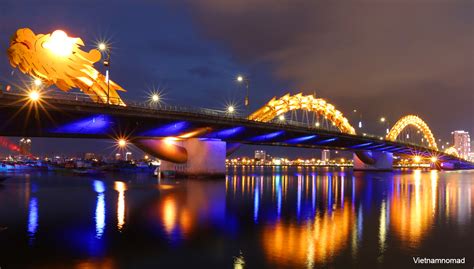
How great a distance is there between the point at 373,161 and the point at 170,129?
97880 mm

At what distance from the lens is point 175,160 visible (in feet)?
237

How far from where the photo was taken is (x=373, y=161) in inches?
5650

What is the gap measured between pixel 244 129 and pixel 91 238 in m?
53.8

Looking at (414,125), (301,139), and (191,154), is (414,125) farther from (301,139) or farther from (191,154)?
(191,154)

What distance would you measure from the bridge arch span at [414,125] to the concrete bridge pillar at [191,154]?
10844 centimetres

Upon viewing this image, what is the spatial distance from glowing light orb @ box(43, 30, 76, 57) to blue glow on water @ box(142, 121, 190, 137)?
1562cm

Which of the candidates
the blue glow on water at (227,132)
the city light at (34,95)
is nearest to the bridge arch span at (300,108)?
the blue glow on water at (227,132)

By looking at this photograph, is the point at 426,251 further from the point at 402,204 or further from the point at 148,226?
the point at 402,204

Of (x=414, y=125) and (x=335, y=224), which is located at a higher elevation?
(x=414, y=125)

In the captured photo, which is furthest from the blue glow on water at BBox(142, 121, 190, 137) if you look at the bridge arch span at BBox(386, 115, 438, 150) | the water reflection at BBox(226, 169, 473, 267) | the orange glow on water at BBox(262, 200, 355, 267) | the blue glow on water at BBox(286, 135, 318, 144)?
the bridge arch span at BBox(386, 115, 438, 150)

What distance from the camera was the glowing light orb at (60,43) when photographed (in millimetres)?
52000

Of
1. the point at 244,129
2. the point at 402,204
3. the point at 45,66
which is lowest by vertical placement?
the point at 402,204

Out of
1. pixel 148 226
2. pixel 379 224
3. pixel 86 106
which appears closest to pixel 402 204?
pixel 379 224

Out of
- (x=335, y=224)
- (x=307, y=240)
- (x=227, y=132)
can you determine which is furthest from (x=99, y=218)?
(x=227, y=132)
